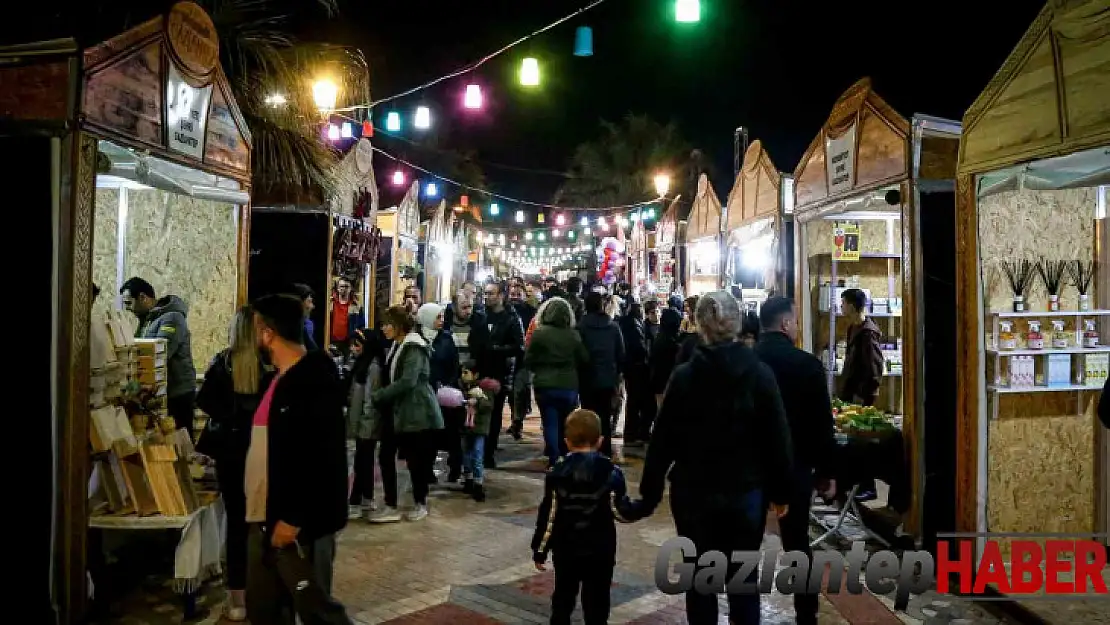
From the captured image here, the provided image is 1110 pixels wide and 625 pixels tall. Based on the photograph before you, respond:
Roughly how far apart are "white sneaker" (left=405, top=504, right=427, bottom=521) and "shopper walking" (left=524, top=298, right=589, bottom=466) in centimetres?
138

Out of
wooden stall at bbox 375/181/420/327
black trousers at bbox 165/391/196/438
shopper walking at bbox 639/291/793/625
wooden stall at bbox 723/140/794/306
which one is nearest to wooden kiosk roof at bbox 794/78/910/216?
wooden stall at bbox 723/140/794/306

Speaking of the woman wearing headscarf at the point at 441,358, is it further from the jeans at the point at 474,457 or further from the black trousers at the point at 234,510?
the black trousers at the point at 234,510

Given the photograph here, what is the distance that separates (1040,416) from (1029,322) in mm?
747

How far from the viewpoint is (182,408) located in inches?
263

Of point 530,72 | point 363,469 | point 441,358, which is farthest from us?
point 530,72

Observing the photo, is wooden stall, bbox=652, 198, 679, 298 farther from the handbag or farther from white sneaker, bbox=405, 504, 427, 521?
the handbag

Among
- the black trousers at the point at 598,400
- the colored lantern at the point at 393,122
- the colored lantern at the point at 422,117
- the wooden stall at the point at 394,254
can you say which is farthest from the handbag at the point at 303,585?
the colored lantern at the point at 393,122

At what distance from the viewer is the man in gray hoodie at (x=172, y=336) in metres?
6.37

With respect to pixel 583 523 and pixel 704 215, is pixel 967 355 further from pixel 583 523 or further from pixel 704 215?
pixel 704 215

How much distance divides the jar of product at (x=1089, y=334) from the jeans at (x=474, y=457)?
5.35m

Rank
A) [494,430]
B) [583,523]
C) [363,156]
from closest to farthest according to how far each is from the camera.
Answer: [583,523], [494,430], [363,156]

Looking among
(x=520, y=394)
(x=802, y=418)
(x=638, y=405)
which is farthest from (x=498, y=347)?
(x=802, y=418)

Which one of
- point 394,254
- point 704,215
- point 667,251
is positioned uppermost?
point 704,215

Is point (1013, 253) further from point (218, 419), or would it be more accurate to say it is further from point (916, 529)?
point (218, 419)
